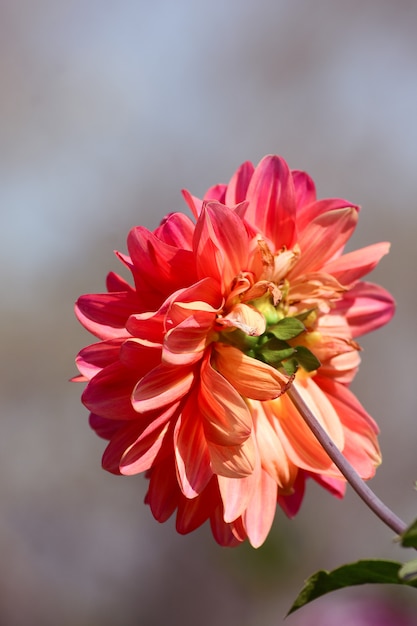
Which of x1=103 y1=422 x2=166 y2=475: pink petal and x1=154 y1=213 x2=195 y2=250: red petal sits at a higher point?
x1=154 y1=213 x2=195 y2=250: red petal

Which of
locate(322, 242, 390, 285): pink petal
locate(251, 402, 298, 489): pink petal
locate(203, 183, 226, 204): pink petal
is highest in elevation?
locate(203, 183, 226, 204): pink petal

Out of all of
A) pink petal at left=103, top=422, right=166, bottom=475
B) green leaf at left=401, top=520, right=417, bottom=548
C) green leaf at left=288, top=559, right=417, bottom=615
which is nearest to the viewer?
green leaf at left=401, top=520, right=417, bottom=548

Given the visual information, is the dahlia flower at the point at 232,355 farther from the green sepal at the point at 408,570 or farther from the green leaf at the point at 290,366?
the green sepal at the point at 408,570

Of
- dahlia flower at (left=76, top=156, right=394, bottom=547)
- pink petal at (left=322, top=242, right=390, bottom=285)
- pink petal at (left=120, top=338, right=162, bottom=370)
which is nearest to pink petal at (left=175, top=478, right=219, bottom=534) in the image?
dahlia flower at (left=76, top=156, right=394, bottom=547)

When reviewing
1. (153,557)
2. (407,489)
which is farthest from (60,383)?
(407,489)

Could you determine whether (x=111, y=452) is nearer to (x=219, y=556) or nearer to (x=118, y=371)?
(x=118, y=371)

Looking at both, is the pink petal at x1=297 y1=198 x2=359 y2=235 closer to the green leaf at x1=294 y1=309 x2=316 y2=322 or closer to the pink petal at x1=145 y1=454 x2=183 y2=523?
the green leaf at x1=294 y1=309 x2=316 y2=322

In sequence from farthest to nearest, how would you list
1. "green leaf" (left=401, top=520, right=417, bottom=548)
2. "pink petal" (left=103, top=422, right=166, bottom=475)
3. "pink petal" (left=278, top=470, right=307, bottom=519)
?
"pink petal" (left=278, top=470, right=307, bottom=519) < "pink petal" (left=103, top=422, right=166, bottom=475) < "green leaf" (left=401, top=520, right=417, bottom=548)
